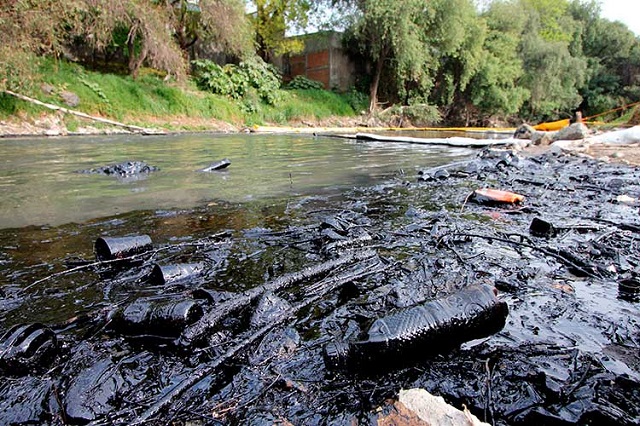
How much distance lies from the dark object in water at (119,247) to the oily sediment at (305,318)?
10 cm

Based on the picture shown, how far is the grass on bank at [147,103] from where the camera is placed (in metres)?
15.7

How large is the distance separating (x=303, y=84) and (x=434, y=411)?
29.6 meters

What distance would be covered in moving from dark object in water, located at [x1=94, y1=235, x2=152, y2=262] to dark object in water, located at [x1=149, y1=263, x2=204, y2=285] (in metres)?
0.36

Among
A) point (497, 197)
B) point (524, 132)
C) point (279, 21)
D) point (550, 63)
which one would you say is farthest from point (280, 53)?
point (497, 197)

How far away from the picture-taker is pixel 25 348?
1394 mm

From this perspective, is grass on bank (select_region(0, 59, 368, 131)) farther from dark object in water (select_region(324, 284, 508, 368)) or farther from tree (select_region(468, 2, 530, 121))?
dark object in water (select_region(324, 284, 508, 368))

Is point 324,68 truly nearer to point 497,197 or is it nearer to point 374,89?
point 374,89

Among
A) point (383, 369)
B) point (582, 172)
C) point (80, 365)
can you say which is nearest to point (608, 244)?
point (383, 369)

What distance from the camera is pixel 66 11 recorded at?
15.0m

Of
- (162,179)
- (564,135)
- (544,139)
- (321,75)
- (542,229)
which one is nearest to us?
(542,229)

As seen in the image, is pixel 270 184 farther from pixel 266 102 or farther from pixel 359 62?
pixel 359 62

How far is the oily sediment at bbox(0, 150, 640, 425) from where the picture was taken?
48.5 inches

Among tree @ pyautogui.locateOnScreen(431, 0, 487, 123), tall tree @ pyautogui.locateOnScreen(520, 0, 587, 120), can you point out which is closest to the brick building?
tree @ pyautogui.locateOnScreen(431, 0, 487, 123)

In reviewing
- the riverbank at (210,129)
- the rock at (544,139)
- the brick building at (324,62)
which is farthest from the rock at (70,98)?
the rock at (544,139)
